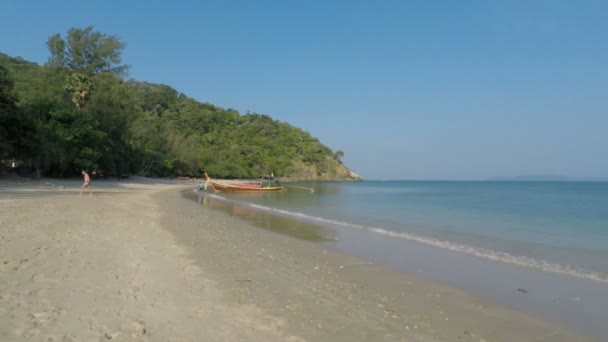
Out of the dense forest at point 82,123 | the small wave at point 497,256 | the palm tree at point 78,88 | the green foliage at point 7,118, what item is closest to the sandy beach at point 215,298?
the small wave at point 497,256

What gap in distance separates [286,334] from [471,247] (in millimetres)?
9398

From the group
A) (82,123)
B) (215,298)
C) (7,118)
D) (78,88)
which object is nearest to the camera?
(215,298)

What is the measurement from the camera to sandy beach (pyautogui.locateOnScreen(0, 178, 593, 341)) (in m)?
4.28

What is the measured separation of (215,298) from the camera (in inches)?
217

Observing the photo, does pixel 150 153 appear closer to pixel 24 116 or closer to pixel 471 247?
pixel 24 116

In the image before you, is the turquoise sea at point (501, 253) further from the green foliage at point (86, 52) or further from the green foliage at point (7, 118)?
the green foliage at point (86, 52)

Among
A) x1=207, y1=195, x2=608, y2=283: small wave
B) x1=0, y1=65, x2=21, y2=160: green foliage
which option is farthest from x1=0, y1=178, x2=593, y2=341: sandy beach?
x1=0, y1=65, x2=21, y2=160: green foliage

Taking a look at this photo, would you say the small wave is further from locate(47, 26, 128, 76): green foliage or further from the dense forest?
locate(47, 26, 128, 76): green foliage

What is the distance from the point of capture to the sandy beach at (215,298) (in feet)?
14.0

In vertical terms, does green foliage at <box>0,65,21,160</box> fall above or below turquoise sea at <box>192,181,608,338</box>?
above

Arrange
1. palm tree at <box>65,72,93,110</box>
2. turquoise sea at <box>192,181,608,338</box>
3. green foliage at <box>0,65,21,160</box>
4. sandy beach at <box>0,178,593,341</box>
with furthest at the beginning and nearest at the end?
palm tree at <box>65,72,93,110</box> → green foliage at <box>0,65,21,160</box> → turquoise sea at <box>192,181,608,338</box> → sandy beach at <box>0,178,593,341</box>

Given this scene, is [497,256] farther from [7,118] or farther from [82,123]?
[82,123]

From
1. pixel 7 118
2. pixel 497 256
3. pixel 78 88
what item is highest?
pixel 78 88

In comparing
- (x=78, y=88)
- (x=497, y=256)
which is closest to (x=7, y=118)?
(x=78, y=88)
